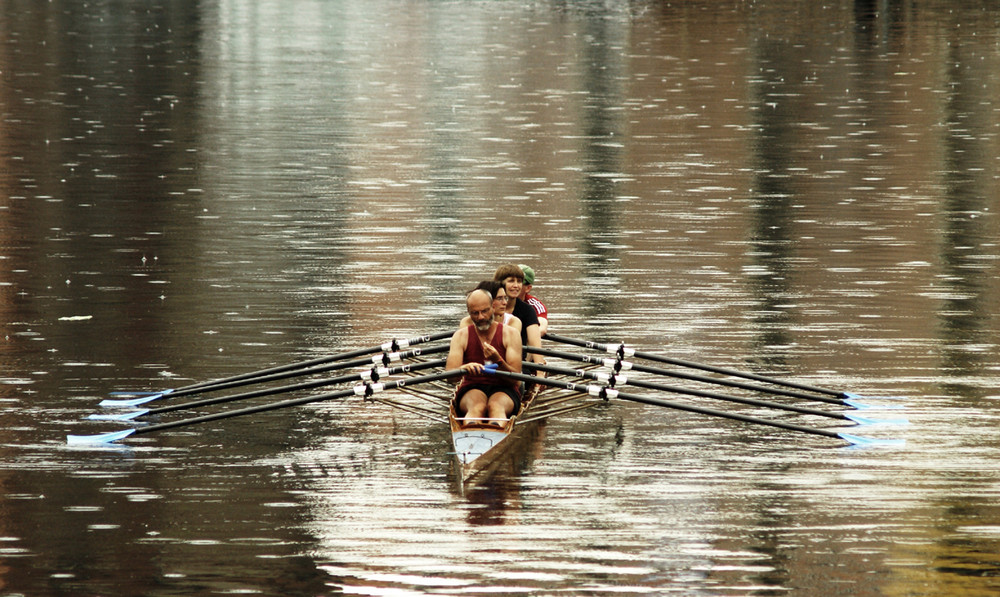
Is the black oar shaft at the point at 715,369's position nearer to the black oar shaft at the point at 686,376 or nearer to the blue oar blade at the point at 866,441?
the black oar shaft at the point at 686,376

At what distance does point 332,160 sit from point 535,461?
16.7 metres

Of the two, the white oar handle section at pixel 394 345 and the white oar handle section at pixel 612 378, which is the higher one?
the white oar handle section at pixel 394 345

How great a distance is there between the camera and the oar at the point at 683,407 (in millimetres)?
10977

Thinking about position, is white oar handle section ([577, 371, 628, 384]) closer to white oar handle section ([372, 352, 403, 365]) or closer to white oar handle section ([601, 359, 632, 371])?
white oar handle section ([601, 359, 632, 371])

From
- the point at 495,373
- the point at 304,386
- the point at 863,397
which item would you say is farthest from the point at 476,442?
the point at 863,397

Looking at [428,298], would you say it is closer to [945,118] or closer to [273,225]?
[273,225]

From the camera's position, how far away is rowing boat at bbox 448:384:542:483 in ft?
34.7

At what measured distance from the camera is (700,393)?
37.4ft

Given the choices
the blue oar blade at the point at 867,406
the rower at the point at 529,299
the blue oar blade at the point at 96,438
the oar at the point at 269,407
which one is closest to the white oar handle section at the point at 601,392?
the oar at the point at 269,407

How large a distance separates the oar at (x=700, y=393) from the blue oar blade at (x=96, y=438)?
10.3 feet

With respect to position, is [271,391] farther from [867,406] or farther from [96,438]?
[867,406]

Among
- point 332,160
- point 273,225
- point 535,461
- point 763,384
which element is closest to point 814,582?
point 535,461

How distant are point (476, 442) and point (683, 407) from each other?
167cm

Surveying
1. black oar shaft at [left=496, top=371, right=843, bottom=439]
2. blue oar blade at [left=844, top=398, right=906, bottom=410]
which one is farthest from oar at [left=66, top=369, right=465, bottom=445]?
blue oar blade at [left=844, top=398, right=906, bottom=410]
